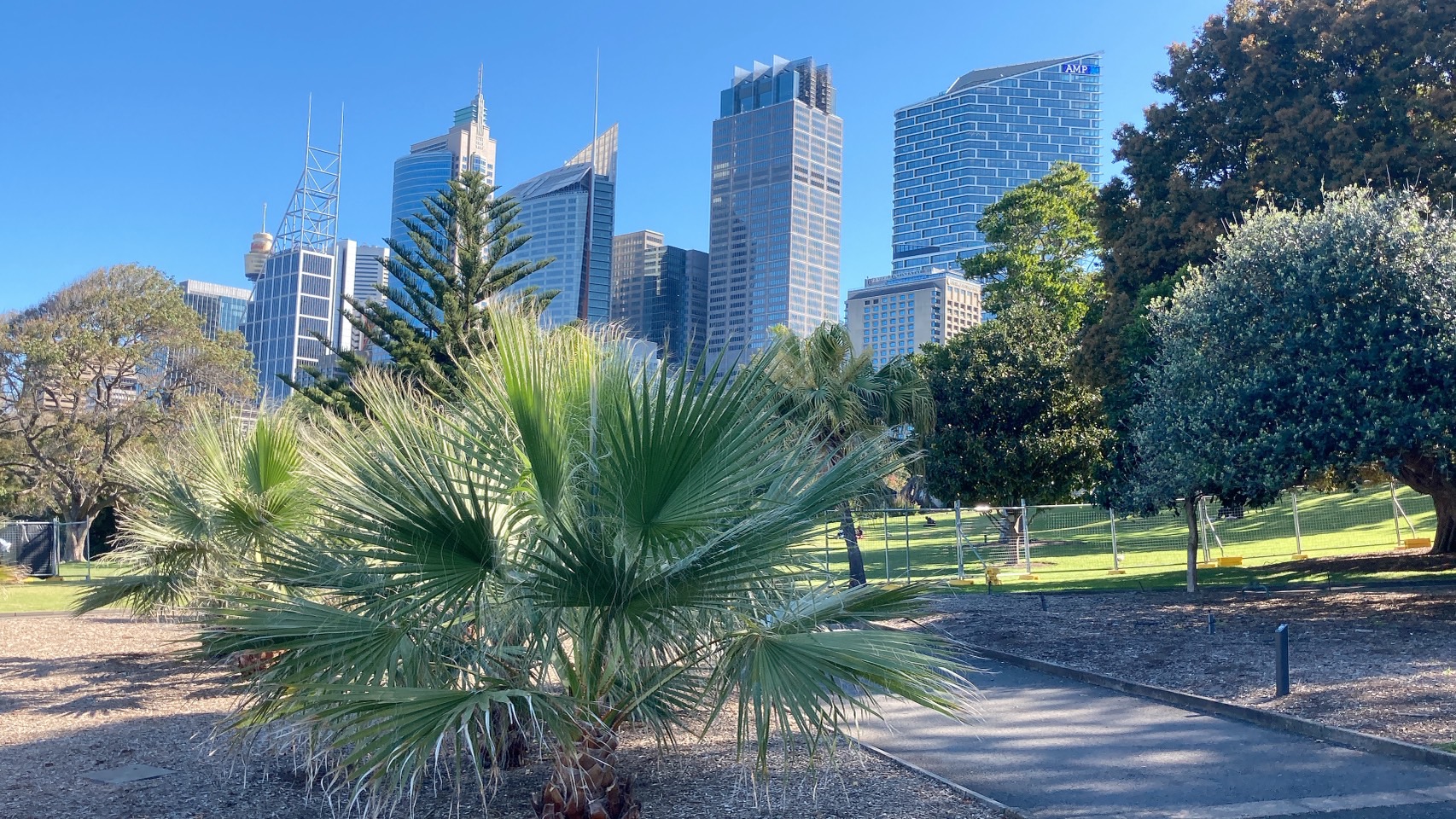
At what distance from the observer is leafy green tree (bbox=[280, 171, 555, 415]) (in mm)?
21031

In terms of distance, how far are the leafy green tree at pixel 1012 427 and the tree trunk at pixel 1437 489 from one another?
33.3 feet

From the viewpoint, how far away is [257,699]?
5379 millimetres

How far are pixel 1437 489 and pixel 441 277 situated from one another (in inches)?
749

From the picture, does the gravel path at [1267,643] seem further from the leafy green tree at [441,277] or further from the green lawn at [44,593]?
the green lawn at [44,593]

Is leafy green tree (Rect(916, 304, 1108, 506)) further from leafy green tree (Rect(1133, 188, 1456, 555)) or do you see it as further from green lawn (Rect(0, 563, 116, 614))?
green lawn (Rect(0, 563, 116, 614))

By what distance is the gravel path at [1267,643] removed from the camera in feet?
28.8

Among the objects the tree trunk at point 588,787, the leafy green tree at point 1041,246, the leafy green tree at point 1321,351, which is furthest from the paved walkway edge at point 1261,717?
the leafy green tree at point 1041,246

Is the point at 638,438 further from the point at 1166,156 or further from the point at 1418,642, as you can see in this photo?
the point at 1166,156

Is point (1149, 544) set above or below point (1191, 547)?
below

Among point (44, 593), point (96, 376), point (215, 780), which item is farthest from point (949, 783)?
point (96, 376)

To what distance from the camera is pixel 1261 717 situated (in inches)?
341

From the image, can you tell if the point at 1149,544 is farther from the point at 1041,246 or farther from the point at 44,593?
the point at 44,593

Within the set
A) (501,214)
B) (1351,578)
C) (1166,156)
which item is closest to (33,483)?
(501,214)

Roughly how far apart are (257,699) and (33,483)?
130 ft
